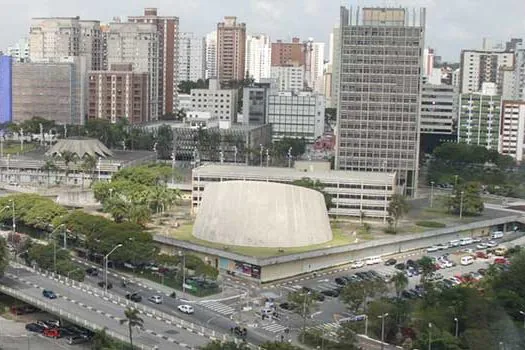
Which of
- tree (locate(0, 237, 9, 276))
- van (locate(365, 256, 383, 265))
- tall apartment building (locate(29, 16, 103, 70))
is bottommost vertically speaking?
van (locate(365, 256, 383, 265))

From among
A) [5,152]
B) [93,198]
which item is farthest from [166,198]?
[5,152]

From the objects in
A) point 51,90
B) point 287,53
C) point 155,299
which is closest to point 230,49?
point 287,53

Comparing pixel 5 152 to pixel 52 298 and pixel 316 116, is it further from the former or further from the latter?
pixel 52 298

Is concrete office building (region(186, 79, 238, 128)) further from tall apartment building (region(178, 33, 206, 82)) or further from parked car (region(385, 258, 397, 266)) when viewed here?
parked car (region(385, 258, 397, 266))

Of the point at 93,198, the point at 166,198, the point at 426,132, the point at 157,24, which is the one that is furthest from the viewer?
the point at 157,24

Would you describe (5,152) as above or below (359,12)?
below

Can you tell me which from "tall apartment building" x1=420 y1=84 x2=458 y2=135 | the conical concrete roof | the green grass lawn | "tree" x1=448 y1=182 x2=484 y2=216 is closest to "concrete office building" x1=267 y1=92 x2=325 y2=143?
"tall apartment building" x1=420 y1=84 x2=458 y2=135

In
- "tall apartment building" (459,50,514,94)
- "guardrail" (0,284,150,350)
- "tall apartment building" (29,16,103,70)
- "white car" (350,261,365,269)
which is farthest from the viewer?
"tall apartment building" (29,16,103,70)

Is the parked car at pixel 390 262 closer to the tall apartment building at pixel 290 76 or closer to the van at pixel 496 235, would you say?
the van at pixel 496 235

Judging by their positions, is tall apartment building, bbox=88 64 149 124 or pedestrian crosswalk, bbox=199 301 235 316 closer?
pedestrian crosswalk, bbox=199 301 235 316
